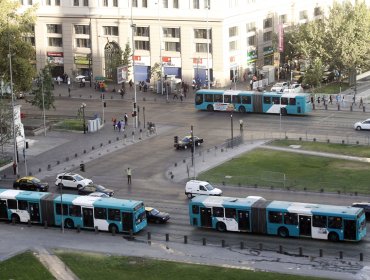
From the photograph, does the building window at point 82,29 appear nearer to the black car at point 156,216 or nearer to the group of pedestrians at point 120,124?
the group of pedestrians at point 120,124

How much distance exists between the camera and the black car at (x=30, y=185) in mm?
91875

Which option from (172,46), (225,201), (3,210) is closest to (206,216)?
(225,201)

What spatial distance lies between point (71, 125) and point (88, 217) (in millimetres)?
46884

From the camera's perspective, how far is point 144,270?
222 feet

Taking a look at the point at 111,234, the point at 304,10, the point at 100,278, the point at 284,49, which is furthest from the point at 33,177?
the point at 304,10

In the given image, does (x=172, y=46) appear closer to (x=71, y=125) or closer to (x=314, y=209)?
(x=71, y=125)

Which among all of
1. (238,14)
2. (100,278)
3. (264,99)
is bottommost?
(100,278)

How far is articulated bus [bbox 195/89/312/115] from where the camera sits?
128125 mm

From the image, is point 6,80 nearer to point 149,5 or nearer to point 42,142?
point 42,142

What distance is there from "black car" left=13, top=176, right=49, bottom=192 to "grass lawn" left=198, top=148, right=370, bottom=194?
1615 centimetres

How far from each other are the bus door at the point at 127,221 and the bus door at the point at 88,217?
→ 10.8ft

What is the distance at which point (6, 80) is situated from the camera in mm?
121812

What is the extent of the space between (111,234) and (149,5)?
277ft

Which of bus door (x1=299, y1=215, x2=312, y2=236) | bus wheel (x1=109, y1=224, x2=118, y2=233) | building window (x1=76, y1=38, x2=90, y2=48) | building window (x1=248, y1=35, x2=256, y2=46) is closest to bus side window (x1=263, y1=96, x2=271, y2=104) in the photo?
building window (x1=248, y1=35, x2=256, y2=46)
